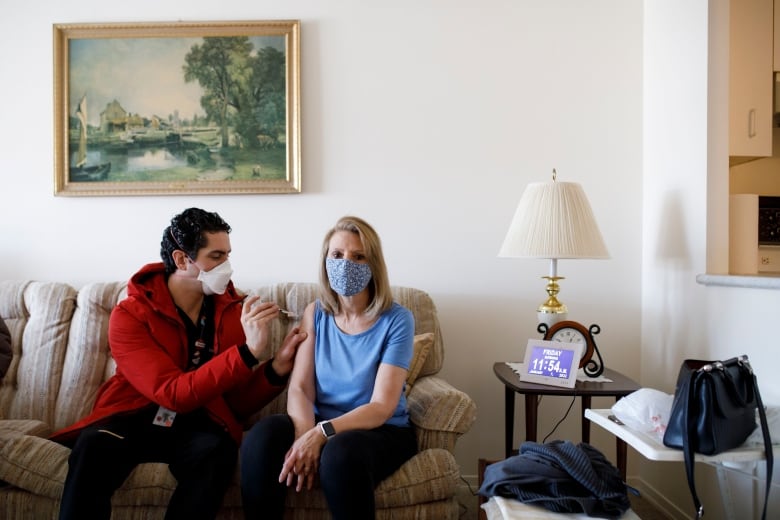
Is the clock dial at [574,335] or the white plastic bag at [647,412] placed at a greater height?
the clock dial at [574,335]

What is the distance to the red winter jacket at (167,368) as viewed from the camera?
1.67 meters

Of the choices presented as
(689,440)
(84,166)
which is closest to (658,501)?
(689,440)

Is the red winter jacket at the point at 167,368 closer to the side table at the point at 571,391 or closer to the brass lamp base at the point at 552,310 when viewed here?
the side table at the point at 571,391

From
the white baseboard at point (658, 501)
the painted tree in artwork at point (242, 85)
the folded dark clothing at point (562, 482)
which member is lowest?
the white baseboard at point (658, 501)

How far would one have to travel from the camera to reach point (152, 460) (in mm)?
1671

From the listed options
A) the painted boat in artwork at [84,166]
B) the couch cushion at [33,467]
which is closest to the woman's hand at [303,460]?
the couch cushion at [33,467]

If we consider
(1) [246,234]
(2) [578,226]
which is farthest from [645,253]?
(1) [246,234]

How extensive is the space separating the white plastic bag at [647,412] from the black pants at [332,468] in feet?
2.09

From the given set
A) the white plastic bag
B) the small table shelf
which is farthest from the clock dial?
the small table shelf

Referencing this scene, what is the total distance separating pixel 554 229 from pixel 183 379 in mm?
1338

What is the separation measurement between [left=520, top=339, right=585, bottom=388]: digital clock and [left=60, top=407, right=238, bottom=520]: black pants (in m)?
1.02

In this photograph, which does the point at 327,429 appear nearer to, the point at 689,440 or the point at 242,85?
the point at 689,440

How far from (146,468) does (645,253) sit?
2087 millimetres

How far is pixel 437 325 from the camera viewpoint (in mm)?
2197
